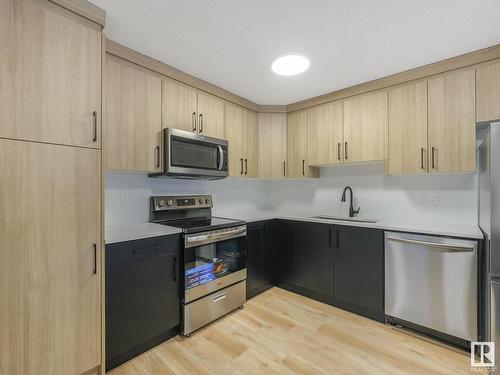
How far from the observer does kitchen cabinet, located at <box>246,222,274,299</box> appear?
271 centimetres

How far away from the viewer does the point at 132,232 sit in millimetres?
1924

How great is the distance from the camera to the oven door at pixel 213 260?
2.07m

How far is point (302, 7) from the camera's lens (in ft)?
4.82

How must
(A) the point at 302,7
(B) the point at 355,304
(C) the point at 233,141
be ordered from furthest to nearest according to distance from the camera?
(C) the point at 233,141
(B) the point at 355,304
(A) the point at 302,7

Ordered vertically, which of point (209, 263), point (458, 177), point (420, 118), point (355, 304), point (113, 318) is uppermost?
point (420, 118)

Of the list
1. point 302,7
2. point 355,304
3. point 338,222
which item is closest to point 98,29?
point 302,7

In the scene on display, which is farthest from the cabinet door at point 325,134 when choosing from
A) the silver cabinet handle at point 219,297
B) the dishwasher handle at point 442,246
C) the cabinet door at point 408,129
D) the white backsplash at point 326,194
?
the silver cabinet handle at point 219,297

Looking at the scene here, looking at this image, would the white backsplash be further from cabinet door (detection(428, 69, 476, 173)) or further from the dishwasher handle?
the dishwasher handle

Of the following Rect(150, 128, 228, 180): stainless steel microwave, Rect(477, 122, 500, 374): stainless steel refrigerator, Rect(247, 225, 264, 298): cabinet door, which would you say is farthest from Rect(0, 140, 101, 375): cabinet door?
Rect(477, 122, 500, 374): stainless steel refrigerator

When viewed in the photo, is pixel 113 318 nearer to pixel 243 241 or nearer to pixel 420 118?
pixel 243 241

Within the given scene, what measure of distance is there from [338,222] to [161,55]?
7.47ft

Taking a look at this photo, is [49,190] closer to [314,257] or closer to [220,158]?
[220,158]

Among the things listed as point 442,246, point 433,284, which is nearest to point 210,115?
point 442,246

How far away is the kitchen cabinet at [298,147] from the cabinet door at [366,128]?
0.51 meters
